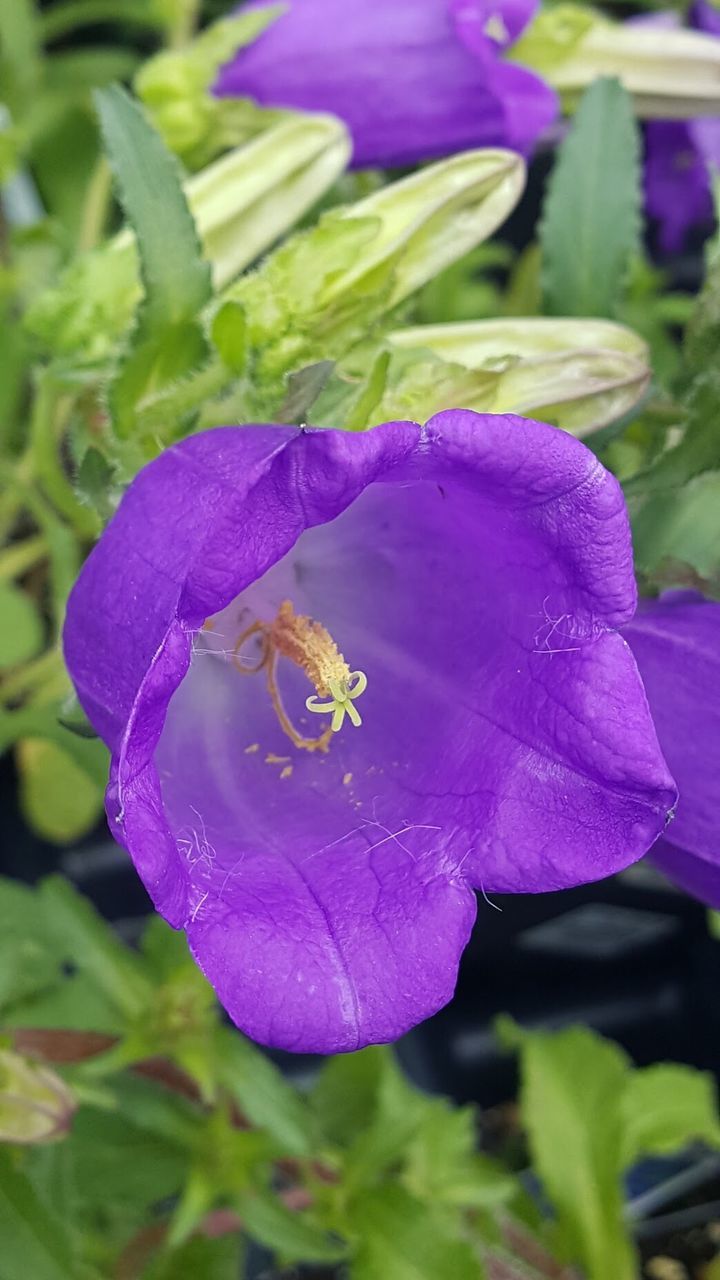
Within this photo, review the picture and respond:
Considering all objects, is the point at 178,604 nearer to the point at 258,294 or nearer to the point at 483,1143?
the point at 258,294

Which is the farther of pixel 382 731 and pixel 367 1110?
pixel 367 1110

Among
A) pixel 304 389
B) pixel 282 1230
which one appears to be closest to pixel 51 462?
pixel 304 389

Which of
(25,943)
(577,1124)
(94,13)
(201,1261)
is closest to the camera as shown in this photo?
(25,943)

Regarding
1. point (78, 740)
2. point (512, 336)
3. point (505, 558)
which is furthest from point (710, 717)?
point (78, 740)

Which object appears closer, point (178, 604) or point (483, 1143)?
point (178, 604)

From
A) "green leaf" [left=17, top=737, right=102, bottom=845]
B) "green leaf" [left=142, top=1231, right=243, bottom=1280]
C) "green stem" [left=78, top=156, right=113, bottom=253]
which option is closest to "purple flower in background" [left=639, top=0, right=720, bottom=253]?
"green stem" [left=78, top=156, right=113, bottom=253]

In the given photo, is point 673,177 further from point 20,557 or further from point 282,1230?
point 282,1230
